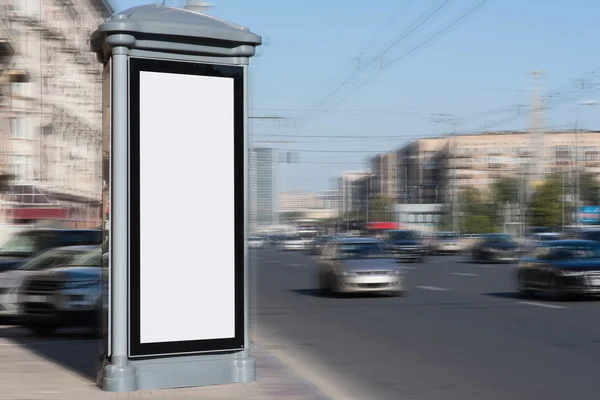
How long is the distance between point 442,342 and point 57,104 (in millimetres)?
47846

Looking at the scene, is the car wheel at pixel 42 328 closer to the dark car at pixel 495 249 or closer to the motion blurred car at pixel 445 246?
the dark car at pixel 495 249

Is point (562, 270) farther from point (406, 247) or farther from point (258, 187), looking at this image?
point (406, 247)

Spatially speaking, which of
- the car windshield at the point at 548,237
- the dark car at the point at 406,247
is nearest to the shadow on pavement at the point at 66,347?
the dark car at the point at 406,247

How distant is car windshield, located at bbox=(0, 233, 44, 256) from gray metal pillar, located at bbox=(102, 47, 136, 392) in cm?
1281

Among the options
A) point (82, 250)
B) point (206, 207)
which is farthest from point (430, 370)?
point (82, 250)

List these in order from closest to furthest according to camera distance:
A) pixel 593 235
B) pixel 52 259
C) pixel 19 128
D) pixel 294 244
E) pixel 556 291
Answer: pixel 52 259 < pixel 556 291 < pixel 593 235 < pixel 19 128 < pixel 294 244

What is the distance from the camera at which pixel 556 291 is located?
23.7 meters

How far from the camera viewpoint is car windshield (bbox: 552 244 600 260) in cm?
2434

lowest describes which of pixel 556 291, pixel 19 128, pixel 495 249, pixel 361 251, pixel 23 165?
pixel 495 249

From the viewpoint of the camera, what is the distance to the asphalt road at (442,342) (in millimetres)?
10867

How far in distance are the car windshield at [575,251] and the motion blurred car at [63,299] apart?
12.3 m

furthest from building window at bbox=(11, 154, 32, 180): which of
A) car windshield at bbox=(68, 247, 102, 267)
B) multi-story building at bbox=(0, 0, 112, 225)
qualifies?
car windshield at bbox=(68, 247, 102, 267)

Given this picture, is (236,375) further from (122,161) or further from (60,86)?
(60,86)

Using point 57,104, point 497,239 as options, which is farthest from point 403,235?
point 57,104
